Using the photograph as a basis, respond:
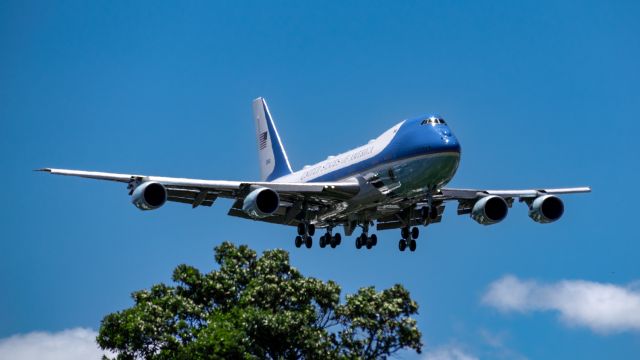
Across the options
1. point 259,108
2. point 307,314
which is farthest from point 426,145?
point 259,108

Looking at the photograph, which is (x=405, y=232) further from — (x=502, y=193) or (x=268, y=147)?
(x=268, y=147)

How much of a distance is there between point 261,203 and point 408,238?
416 inches

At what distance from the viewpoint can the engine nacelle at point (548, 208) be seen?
86.2m

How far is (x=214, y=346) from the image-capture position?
277 ft

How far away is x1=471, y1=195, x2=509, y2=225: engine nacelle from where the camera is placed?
83500 mm

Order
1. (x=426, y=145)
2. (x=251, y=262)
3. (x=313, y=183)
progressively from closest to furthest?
1. (x=426, y=145)
2. (x=313, y=183)
3. (x=251, y=262)

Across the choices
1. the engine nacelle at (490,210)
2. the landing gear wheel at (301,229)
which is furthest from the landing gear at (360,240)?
the engine nacelle at (490,210)

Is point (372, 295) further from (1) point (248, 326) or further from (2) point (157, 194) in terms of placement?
(2) point (157, 194)

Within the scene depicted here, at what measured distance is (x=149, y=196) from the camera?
254ft

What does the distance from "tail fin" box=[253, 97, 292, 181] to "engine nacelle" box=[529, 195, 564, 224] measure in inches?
685

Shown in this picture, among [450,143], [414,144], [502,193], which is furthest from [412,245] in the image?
[450,143]

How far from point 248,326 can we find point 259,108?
24.7m

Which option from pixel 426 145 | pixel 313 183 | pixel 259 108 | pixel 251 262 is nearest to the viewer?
pixel 426 145

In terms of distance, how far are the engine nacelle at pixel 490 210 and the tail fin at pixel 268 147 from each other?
1683cm
